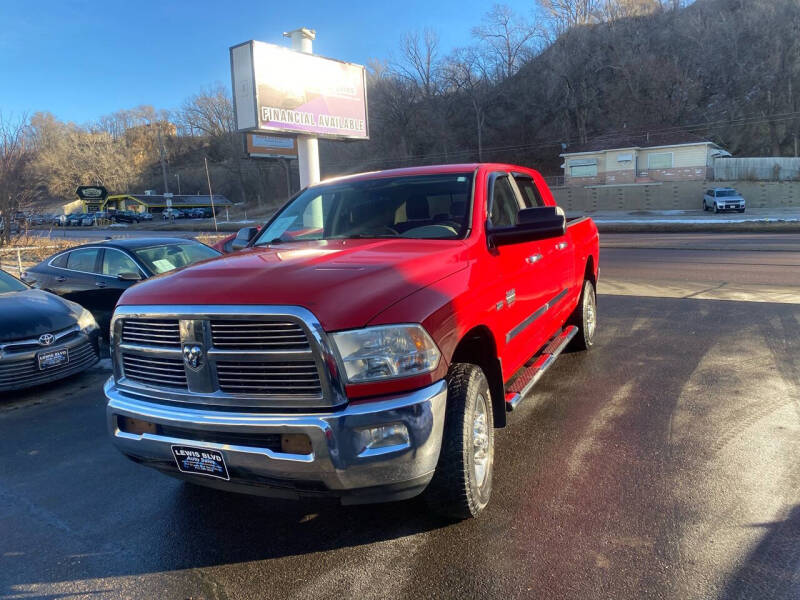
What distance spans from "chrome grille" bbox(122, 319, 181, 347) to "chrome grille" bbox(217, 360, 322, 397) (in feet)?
1.07

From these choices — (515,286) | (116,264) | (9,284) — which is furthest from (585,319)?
(9,284)

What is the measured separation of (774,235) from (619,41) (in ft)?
252

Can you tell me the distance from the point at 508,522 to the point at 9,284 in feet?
21.7

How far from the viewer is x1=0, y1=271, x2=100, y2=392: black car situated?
5570mm

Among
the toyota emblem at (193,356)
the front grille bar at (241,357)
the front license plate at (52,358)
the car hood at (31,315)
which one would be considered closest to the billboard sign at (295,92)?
the car hood at (31,315)

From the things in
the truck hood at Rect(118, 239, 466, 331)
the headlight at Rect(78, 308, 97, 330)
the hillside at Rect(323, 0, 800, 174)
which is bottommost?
the headlight at Rect(78, 308, 97, 330)

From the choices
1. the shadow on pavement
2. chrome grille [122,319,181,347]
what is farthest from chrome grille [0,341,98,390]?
the shadow on pavement

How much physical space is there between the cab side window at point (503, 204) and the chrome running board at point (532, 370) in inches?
44.5

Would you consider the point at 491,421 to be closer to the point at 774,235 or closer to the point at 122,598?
the point at 122,598

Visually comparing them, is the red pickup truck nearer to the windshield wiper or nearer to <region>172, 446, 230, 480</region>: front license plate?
<region>172, 446, 230, 480</region>: front license plate

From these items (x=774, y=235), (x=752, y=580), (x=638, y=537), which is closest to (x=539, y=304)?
(x=638, y=537)

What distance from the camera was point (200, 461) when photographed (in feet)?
9.07

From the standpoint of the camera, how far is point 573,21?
308 feet

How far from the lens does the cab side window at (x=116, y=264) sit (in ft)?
26.0
